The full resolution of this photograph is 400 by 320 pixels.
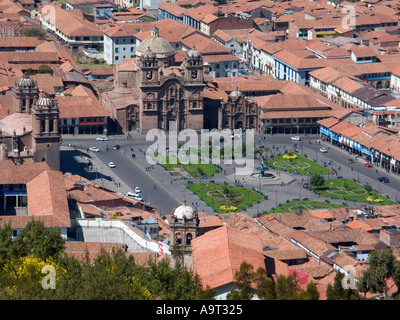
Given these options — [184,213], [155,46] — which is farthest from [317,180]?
[184,213]

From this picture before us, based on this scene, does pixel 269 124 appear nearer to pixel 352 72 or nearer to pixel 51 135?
pixel 352 72

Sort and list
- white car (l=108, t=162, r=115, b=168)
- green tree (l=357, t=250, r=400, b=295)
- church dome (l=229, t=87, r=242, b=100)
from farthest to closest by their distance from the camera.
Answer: church dome (l=229, t=87, r=242, b=100)
white car (l=108, t=162, r=115, b=168)
green tree (l=357, t=250, r=400, b=295)

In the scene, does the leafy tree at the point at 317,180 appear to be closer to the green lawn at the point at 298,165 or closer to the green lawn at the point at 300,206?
the green lawn at the point at 300,206

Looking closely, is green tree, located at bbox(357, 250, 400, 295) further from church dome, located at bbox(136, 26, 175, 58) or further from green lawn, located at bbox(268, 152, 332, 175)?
church dome, located at bbox(136, 26, 175, 58)

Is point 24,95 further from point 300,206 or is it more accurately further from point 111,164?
point 300,206

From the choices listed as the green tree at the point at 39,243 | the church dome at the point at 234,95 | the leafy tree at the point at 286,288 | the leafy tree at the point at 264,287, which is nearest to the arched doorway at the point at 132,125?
the church dome at the point at 234,95

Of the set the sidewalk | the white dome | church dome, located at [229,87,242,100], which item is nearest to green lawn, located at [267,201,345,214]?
→ the sidewalk
